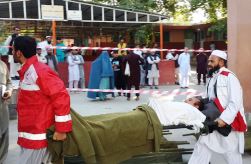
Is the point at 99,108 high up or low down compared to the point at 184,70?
down

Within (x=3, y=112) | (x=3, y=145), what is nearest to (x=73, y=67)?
(x=3, y=145)

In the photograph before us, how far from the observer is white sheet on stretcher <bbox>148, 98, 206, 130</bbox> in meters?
4.29

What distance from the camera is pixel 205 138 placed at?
4.56 meters

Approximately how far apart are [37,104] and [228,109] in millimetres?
2058

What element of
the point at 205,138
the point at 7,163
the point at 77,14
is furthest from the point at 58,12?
the point at 205,138

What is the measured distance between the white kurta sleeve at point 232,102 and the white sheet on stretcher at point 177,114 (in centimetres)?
24

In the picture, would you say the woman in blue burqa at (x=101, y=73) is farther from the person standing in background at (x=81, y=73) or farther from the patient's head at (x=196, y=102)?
the patient's head at (x=196, y=102)

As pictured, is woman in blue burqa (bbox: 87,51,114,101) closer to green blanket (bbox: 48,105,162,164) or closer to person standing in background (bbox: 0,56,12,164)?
person standing in background (bbox: 0,56,12,164)

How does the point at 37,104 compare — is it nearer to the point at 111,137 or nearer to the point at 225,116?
the point at 111,137

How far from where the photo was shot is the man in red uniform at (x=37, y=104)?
3.45 meters

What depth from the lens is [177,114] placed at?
434 centimetres

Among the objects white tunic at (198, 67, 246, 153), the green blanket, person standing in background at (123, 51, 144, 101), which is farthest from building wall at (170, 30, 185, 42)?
the green blanket

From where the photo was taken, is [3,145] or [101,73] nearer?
[3,145]

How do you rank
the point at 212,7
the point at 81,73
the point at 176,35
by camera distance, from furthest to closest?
the point at 176,35 < the point at 212,7 < the point at 81,73
